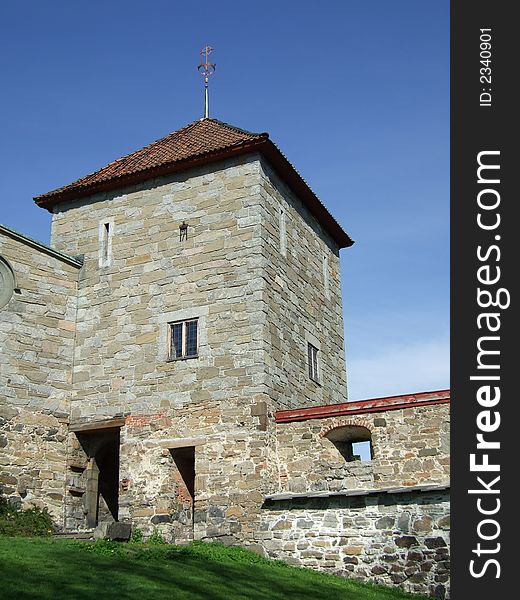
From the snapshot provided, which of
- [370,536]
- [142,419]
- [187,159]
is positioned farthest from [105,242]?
[370,536]

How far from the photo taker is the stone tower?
1537cm

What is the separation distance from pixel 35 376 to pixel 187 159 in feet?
18.5

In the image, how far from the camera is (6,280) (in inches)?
659

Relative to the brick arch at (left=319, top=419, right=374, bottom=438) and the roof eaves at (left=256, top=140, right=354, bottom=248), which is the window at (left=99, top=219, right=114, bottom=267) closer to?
the roof eaves at (left=256, top=140, right=354, bottom=248)

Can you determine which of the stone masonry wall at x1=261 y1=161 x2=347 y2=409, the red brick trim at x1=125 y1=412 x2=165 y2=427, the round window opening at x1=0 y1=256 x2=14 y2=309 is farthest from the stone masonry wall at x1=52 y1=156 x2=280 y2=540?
the round window opening at x1=0 y1=256 x2=14 y2=309

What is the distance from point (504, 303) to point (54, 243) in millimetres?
12587

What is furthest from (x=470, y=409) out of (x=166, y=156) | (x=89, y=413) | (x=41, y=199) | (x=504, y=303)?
(x=41, y=199)

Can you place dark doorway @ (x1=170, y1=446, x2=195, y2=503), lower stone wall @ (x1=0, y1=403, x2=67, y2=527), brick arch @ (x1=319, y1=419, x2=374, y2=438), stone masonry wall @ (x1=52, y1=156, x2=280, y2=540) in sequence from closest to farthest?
brick arch @ (x1=319, y1=419, x2=374, y2=438) < stone masonry wall @ (x1=52, y1=156, x2=280, y2=540) < lower stone wall @ (x1=0, y1=403, x2=67, y2=527) < dark doorway @ (x1=170, y1=446, x2=195, y2=503)

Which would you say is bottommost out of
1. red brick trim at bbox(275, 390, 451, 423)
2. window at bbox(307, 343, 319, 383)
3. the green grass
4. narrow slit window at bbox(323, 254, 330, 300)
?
the green grass

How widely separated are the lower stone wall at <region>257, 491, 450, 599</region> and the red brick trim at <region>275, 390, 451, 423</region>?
162 cm

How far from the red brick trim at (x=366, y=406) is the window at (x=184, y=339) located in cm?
224

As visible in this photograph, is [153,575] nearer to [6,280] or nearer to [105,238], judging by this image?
[6,280]

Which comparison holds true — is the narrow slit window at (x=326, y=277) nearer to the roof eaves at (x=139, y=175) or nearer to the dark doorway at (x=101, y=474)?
the roof eaves at (x=139, y=175)

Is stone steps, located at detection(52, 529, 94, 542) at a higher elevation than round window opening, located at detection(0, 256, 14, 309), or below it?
below
